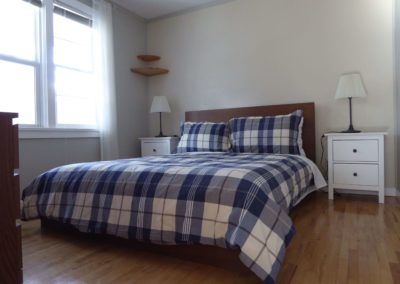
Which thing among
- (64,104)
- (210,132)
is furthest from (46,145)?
(210,132)

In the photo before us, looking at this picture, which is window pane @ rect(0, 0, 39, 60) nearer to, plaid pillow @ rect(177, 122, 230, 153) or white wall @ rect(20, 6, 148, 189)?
white wall @ rect(20, 6, 148, 189)

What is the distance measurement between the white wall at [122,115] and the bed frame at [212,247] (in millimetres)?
789

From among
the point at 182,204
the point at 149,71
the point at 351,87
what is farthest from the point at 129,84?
the point at 182,204

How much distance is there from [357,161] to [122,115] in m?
2.76

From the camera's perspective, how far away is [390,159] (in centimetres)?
274

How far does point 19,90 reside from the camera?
103 inches

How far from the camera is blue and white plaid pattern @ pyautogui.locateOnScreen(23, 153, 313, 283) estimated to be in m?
1.21

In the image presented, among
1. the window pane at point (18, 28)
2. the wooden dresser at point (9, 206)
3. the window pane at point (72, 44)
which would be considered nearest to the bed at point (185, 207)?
the wooden dresser at point (9, 206)

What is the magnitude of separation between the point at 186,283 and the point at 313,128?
2.28m

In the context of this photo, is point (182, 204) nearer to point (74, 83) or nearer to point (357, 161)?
point (357, 161)

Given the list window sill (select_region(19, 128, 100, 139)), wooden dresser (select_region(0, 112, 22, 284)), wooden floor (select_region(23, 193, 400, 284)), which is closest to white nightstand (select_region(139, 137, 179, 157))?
window sill (select_region(19, 128, 100, 139))

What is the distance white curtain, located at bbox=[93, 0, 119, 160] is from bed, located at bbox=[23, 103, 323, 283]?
1.38 m

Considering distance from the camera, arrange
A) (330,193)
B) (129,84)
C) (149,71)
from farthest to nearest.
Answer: (149,71) → (129,84) → (330,193)

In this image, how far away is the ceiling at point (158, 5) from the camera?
138 inches
